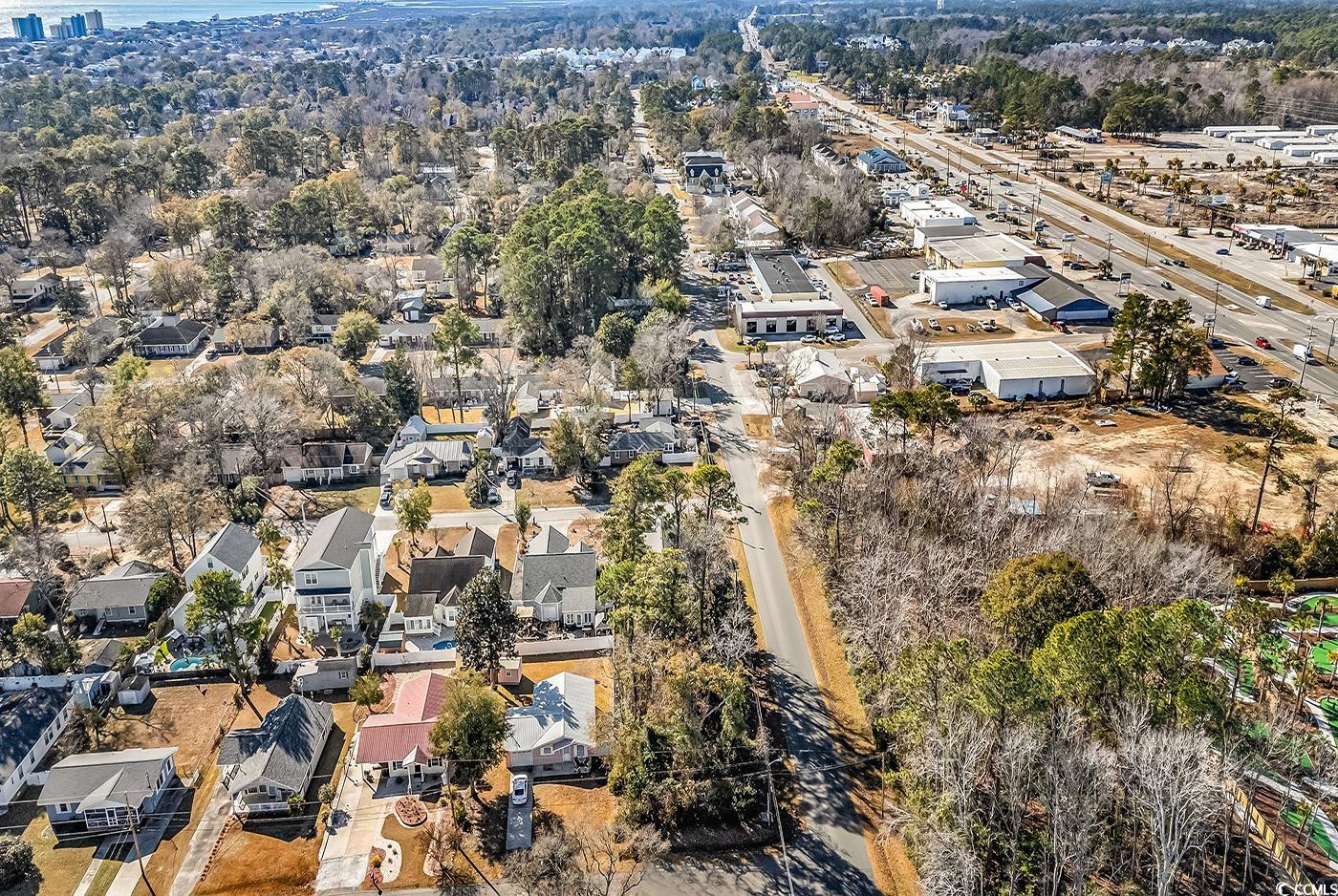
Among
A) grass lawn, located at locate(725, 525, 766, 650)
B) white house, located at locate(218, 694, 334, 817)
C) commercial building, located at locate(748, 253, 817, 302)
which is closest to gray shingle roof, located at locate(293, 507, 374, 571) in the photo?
white house, located at locate(218, 694, 334, 817)

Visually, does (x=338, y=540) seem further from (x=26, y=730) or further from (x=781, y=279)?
(x=781, y=279)

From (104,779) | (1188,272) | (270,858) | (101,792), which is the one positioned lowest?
(270,858)

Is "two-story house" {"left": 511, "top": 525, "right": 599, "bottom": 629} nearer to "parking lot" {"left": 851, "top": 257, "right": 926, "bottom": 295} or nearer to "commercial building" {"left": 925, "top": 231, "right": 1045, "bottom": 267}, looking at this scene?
"parking lot" {"left": 851, "top": 257, "right": 926, "bottom": 295}

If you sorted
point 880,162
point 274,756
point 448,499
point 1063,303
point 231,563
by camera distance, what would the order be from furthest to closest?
1. point 880,162
2. point 1063,303
3. point 448,499
4. point 231,563
5. point 274,756

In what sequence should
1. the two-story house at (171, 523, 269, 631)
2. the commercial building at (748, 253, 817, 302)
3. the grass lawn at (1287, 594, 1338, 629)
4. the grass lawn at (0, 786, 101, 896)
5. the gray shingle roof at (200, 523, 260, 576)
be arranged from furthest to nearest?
the commercial building at (748, 253, 817, 302) → the gray shingle roof at (200, 523, 260, 576) → the two-story house at (171, 523, 269, 631) → the grass lawn at (1287, 594, 1338, 629) → the grass lawn at (0, 786, 101, 896)

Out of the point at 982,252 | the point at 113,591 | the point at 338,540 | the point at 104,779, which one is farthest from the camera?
the point at 982,252

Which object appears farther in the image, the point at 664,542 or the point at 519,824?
the point at 664,542

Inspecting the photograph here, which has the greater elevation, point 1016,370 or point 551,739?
point 1016,370

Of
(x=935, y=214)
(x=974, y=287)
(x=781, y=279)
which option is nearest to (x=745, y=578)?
(x=781, y=279)
